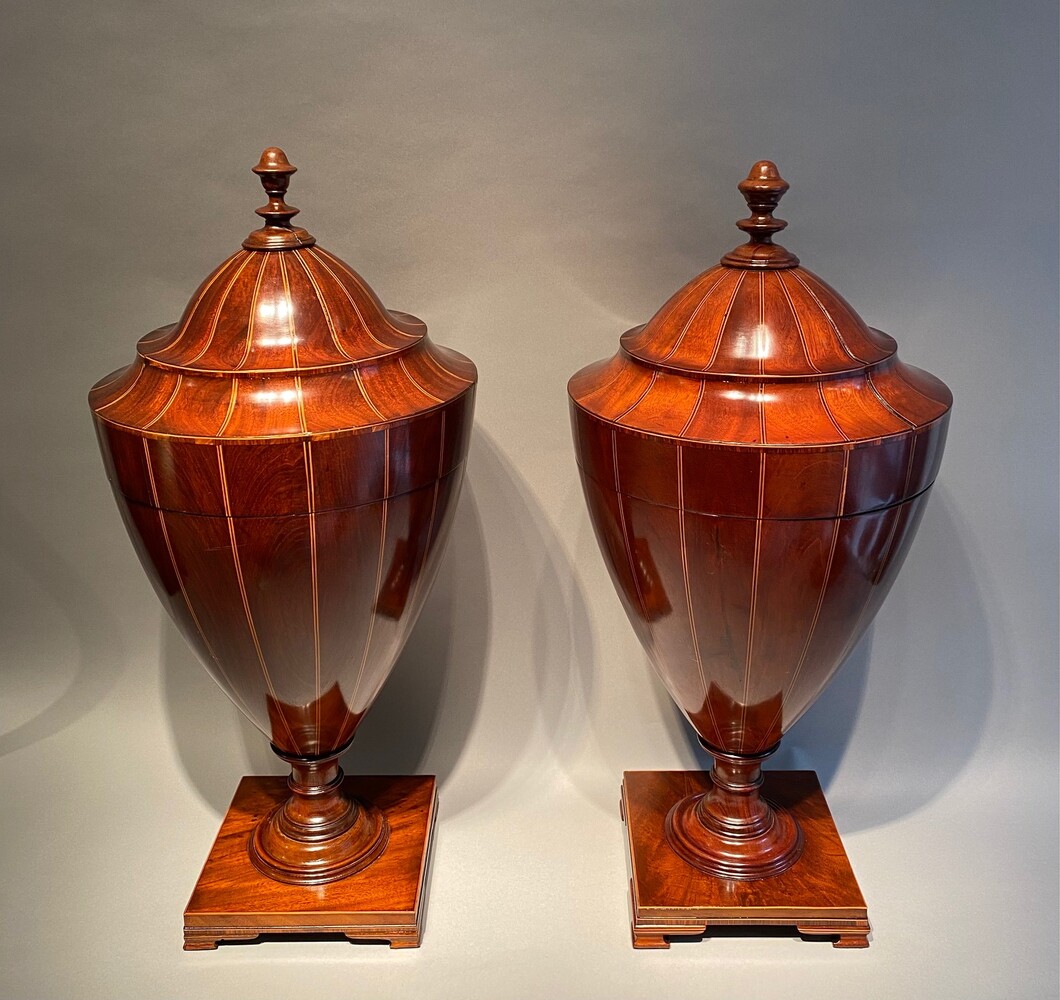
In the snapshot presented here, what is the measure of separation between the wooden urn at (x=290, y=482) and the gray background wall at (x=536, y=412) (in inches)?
8.9

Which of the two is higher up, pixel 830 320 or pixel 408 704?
pixel 830 320

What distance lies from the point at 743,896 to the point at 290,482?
91 cm

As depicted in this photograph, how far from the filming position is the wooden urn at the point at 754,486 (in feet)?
4.45

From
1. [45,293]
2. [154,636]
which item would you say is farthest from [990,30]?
[154,636]

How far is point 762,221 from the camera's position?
4.75ft

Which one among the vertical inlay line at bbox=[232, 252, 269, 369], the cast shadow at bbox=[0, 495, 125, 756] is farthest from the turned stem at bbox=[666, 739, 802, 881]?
the cast shadow at bbox=[0, 495, 125, 756]

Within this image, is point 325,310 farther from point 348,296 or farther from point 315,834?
point 315,834

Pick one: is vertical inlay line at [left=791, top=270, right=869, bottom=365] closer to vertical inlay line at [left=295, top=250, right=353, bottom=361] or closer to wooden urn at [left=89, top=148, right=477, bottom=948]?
wooden urn at [left=89, top=148, right=477, bottom=948]

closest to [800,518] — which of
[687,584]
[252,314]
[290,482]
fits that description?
[687,584]

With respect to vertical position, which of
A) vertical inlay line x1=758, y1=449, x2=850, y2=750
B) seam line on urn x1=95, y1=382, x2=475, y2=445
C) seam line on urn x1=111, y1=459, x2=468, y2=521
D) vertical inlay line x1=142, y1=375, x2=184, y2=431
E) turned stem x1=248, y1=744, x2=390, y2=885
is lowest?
turned stem x1=248, y1=744, x2=390, y2=885

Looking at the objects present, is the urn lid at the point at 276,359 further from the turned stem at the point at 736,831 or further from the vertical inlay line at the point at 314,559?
the turned stem at the point at 736,831

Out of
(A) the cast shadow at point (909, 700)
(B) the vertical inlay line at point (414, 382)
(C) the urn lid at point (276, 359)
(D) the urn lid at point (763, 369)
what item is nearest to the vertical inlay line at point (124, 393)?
(C) the urn lid at point (276, 359)

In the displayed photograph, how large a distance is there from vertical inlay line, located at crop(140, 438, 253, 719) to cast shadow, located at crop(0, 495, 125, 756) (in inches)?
22.4

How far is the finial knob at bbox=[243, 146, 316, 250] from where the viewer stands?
1.44m
